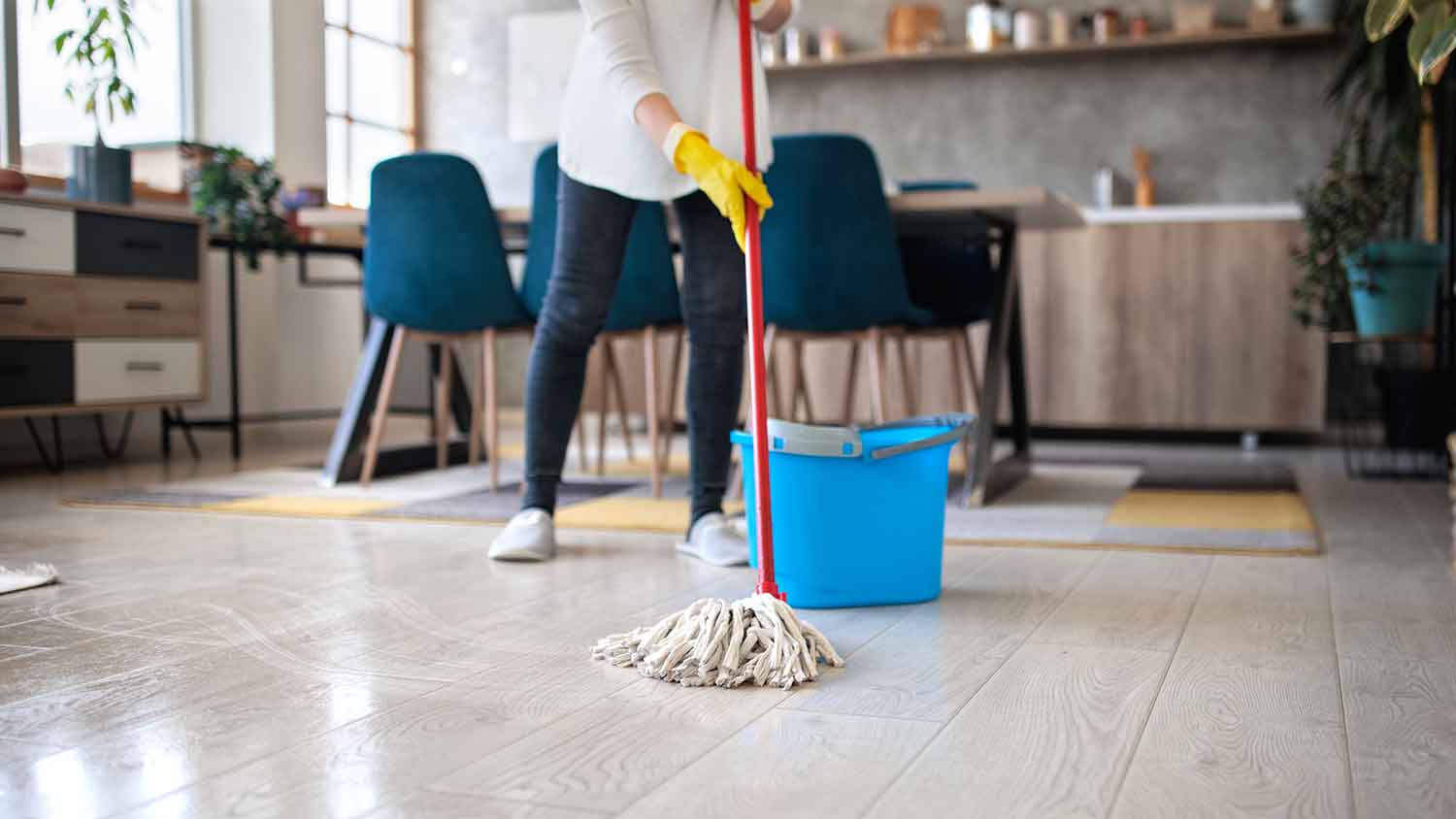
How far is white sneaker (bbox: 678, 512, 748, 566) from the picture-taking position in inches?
89.8

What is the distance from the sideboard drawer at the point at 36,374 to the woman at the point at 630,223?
1942mm

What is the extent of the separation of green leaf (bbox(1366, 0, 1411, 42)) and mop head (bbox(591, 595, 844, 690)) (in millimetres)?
851

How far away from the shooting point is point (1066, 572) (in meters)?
2.25

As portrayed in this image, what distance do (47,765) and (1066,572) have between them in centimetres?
151

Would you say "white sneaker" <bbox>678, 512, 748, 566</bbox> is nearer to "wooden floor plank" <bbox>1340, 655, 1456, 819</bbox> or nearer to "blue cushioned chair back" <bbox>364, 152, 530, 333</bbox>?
"wooden floor plank" <bbox>1340, 655, 1456, 819</bbox>

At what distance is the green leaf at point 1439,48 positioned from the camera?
149 centimetres

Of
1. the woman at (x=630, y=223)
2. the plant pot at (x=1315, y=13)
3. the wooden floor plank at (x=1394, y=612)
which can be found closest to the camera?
the wooden floor plank at (x=1394, y=612)

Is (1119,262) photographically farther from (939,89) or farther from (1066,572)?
(1066,572)

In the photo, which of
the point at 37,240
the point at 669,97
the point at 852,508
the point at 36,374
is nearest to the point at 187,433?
the point at 36,374

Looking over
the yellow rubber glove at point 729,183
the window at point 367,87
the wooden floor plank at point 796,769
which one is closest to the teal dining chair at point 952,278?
the yellow rubber glove at point 729,183

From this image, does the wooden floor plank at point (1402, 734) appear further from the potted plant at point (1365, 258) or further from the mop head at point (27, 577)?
the potted plant at point (1365, 258)

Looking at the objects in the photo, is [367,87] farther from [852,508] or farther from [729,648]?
[729,648]

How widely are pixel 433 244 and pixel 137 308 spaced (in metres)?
1.24

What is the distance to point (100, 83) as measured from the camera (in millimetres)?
3906
